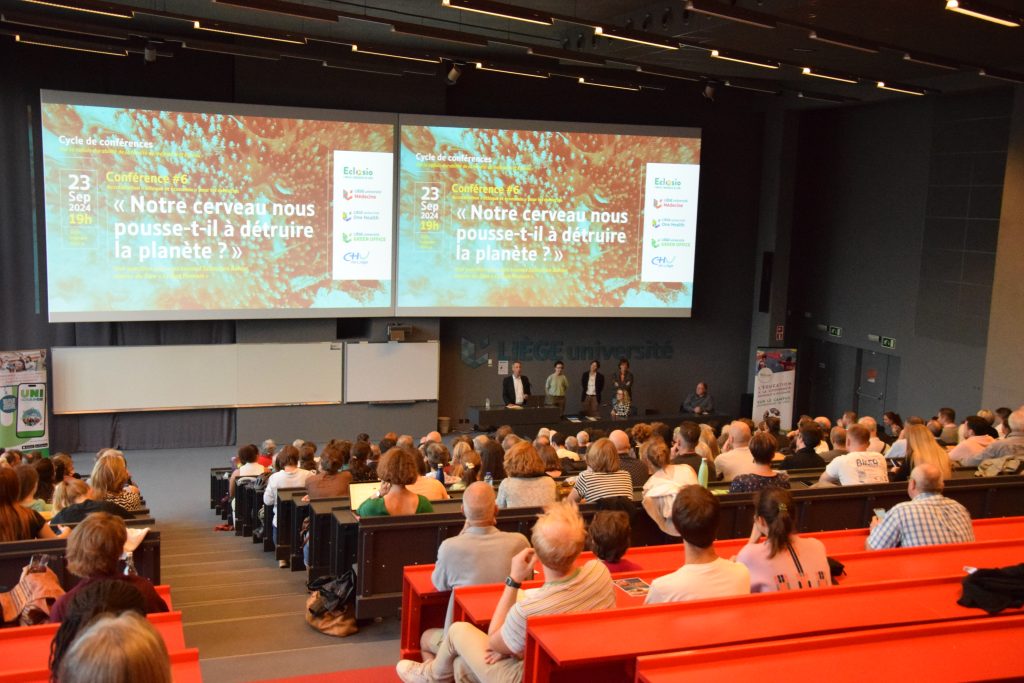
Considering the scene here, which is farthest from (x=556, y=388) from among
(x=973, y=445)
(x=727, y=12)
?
(x=727, y=12)

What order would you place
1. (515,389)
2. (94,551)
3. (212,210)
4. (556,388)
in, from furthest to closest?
1. (556,388)
2. (515,389)
3. (212,210)
4. (94,551)

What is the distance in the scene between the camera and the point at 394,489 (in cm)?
517

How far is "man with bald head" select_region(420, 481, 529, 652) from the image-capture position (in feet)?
12.9

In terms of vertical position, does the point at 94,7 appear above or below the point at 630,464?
above

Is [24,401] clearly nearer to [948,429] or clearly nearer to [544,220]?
[544,220]

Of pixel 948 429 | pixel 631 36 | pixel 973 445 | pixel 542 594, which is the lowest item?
pixel 948 429

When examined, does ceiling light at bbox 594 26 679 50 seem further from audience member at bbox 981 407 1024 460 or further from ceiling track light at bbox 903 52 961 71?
audience member at bbox 981 407 1024 460

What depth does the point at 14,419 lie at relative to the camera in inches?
421

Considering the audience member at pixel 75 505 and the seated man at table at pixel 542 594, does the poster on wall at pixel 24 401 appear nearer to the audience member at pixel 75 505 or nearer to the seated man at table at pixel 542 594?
the audience member at pixel 75 505

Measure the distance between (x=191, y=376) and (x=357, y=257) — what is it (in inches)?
100

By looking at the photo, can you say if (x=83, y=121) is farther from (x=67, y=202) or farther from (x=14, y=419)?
(x=14, y=419)

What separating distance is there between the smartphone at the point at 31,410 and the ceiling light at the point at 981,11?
32.3 feet

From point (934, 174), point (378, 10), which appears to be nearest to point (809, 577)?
point (378, 10)

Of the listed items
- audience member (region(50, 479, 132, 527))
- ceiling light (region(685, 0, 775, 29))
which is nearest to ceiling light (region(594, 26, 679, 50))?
ceiling light (region(685, 0, 775, 29))
